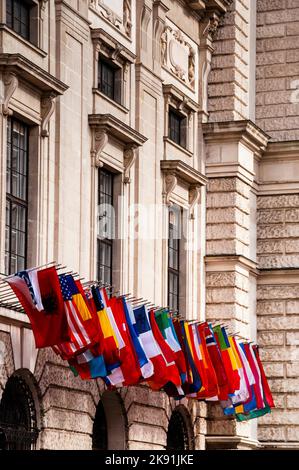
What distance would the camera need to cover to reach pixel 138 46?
145 feet

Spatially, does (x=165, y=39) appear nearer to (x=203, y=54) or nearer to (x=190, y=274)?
(x=203, y=54)

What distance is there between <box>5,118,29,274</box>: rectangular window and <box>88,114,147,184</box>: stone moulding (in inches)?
146

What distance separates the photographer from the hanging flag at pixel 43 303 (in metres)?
34.1

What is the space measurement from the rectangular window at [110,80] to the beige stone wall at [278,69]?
10.2 metres

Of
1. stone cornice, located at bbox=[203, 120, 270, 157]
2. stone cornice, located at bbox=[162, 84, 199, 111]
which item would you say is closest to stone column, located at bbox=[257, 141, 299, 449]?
stone cornice, located at bbox=[203, 120, 270, 157]

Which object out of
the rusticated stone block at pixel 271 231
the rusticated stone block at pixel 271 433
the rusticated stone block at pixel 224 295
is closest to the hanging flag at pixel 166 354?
the rusticated stone block at pixel 224 295

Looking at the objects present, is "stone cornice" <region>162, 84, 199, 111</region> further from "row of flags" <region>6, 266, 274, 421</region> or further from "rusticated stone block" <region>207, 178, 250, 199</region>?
"row of flags" <region>6, 266, 274, 421</region>

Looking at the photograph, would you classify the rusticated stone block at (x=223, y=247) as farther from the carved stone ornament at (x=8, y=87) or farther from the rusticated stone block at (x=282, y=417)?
the carved stone ornament at (x=8, y=87)

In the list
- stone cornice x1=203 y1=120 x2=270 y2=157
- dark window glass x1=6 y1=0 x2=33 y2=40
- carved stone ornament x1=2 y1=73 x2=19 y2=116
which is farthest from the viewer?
stone cornice x1=203 y1=120 x2=270 y2=157

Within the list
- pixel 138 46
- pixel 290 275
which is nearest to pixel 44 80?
pixel 138 46

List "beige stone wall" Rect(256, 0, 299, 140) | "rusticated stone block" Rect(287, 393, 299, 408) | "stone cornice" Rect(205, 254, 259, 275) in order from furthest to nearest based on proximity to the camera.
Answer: "beige stone wall" Rect(256, 0, 299, 140)
"rusticated stone block" Rect(287, 393, 299, 408)
"stone cornice" Rect(205, 254, 259, 275)

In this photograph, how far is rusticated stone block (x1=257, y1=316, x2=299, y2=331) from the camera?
50375 millimetres
